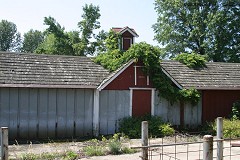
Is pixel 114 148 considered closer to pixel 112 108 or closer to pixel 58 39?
pixel 112 108

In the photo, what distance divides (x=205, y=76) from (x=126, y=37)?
17.6ft

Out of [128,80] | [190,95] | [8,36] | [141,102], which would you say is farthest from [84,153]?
[8,36]

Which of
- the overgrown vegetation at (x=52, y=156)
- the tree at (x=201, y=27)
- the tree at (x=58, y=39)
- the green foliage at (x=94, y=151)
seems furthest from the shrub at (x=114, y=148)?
the tree at (x=58, y=39)

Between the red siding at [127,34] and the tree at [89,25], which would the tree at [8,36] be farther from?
the red siding at [127,34]

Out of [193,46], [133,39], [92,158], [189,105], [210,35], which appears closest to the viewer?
[92,158]

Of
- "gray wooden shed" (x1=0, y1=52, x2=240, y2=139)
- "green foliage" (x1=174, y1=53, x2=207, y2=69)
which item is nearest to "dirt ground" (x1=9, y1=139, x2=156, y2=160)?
"gray wooden shed" (x1=0, y1=52, x2=240, y2=139)

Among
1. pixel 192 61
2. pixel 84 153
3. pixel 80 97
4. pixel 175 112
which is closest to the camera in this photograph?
pixel 84 153

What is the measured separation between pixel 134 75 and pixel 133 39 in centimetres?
404

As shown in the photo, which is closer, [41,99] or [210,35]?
[41,99]

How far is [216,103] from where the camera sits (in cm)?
2156

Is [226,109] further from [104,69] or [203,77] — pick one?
[104,69]

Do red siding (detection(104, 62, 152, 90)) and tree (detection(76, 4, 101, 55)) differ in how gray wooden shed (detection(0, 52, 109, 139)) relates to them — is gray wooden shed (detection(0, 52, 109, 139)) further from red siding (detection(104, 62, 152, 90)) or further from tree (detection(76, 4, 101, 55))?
tree (detection(76, 4, 101, 55))

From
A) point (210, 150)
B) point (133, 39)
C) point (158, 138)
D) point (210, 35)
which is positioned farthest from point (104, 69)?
point (210, 35)

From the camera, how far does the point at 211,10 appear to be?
132 feet
